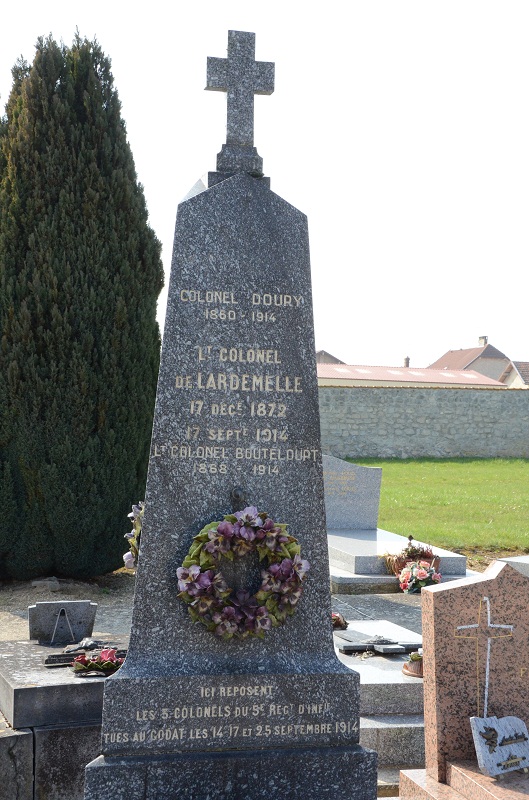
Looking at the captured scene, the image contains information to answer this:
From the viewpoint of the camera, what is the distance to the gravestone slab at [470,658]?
386 cm

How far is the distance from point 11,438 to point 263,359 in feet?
Result: 18.6

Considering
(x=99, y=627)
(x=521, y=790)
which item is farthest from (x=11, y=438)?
(x=521, y=790)

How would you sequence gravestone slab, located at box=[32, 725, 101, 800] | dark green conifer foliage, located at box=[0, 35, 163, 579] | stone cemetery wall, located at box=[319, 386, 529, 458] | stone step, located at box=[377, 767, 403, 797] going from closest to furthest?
gravestone slab, located at box=[32, 725, 101, 800], stone step, located at box=[377, 767, 403, 797], dark green conifer foliage, located at box=[0, 35, 163, 579], stone cemetery wall, located at box=[319, 386, 529, 458]

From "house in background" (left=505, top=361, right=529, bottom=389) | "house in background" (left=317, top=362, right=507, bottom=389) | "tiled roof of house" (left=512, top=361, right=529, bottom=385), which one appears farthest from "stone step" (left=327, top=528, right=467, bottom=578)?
"tiled roof of house" (left=512, top=361, right=529, bottom=385)

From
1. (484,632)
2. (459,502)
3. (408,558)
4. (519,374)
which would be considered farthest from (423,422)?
(519,374)

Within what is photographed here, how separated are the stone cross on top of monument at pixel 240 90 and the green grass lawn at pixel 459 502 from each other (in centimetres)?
845

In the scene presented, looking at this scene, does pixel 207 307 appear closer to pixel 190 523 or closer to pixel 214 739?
pixel 190 523

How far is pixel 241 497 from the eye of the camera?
385cm

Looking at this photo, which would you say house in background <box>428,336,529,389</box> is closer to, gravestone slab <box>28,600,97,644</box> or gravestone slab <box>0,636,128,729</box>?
gravestone slab <box>28,600,97,644</box>

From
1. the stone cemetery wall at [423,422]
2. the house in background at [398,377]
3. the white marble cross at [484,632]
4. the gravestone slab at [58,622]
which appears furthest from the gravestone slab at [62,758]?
the house in background at [398,377]

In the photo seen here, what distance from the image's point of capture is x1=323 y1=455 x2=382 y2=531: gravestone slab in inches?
437

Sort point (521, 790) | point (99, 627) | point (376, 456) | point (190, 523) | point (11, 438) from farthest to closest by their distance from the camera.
A: point (376, 456)
point (11, 438)
point (99, 627)
point (190, 523)
point (521, 790)

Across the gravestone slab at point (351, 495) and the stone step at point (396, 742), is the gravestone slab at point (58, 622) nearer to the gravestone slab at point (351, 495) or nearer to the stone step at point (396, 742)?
the stone step at point (396, 742)

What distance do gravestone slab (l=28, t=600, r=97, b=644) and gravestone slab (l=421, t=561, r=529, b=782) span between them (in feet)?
6.98
